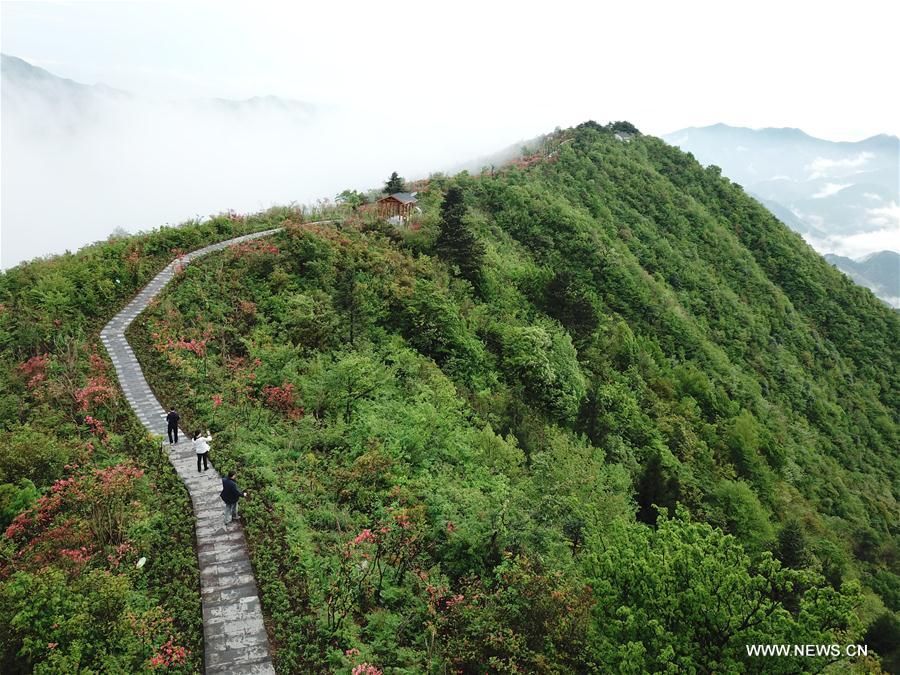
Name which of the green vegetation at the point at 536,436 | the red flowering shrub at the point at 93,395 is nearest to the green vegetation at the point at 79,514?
the red flowering shrub at the point at 93,395

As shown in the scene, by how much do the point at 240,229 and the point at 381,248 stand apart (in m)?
10.2

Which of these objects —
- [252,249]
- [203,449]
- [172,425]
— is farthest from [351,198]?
[203,449]

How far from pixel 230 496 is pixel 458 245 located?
24.1 metres

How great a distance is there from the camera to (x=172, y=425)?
52.2ft

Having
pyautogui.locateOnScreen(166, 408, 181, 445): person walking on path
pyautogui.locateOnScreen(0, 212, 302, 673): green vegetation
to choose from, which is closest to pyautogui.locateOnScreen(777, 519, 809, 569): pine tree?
pyautogui.locateOnScreen(0, 212, 302, 673): green vegetation

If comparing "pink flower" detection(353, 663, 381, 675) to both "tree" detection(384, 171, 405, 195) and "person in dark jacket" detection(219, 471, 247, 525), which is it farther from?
"tree" detection(384, 171, 405, 195)

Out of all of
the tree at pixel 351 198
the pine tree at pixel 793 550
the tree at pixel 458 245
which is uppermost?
the tree at pixel 351 198

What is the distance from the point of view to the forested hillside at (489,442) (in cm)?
968

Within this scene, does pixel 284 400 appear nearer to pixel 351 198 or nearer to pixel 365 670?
pixel 365 670

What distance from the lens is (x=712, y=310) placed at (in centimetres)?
5578

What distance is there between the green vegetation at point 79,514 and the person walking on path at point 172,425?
2.32ft

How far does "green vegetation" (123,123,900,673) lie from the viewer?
32.2 ft

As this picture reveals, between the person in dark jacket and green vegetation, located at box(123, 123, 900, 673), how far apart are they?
0.50 metres

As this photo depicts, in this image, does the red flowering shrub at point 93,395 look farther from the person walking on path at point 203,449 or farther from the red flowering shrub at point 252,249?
the red flowering shrub at point 252,249
